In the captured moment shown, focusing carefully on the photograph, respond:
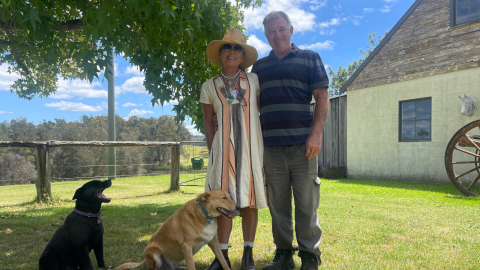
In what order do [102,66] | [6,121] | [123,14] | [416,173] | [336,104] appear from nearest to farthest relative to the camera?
[123,14]
[102,66]
[416,173]
[336,104]
[6,121]

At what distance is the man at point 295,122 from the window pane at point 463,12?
8919 millimetres

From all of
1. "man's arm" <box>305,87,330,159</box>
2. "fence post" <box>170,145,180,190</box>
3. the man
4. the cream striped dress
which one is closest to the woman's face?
the cream striped dress

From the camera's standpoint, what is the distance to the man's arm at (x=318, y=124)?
2.64m

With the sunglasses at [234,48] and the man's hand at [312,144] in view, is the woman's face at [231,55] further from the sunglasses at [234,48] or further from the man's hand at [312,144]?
the man's hand at [312,144]

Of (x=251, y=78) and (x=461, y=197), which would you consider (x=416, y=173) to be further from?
(x=251, y=78)

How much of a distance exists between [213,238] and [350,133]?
Result: 10443 mm

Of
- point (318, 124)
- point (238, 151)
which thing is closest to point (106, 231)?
point (238, 151)

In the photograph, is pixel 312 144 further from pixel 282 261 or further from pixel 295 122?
pixel 282 261

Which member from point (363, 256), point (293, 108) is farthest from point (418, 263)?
point (293, 108)

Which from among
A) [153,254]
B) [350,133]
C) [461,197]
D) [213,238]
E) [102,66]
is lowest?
[461,197]

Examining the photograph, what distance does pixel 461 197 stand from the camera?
680 centimetres

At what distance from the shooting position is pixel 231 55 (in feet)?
8.94

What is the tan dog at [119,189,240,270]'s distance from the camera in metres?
2.51

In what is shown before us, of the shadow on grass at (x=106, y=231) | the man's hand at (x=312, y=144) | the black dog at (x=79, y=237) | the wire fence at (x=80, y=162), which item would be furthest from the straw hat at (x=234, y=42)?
the wire fence at (x=80, y=162)
